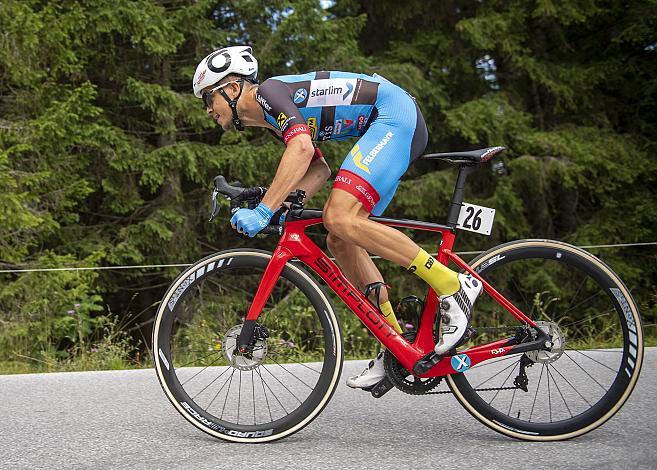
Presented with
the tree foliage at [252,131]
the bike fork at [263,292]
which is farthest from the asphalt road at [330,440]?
the tree foliage at [252,131]

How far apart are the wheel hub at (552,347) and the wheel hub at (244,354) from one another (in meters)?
1.28

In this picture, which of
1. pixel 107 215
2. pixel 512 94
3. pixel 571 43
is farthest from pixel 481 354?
pixel 571 43

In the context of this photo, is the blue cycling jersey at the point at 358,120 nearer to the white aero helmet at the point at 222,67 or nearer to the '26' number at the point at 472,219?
the white aero helmet at the point at 222,67

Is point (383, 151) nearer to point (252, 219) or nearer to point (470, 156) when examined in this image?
point (470, 156)

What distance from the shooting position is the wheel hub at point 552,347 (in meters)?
3.56

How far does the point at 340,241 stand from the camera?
3.84 m

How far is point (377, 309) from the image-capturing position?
3.64m

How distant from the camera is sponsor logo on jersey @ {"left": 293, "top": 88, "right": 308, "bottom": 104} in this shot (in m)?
3.58

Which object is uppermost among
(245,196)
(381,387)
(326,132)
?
(326,132)

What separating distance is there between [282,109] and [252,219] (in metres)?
0.53

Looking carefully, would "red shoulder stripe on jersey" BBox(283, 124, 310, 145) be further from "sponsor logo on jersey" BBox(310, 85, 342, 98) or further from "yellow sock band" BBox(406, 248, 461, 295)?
"yellow sock band" BBox(406, 248, 461, 295)

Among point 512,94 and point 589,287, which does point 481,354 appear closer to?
point 589,287

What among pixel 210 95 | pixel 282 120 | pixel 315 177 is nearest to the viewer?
pixel 282 120

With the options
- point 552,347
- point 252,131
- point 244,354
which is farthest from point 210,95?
point 252,131
